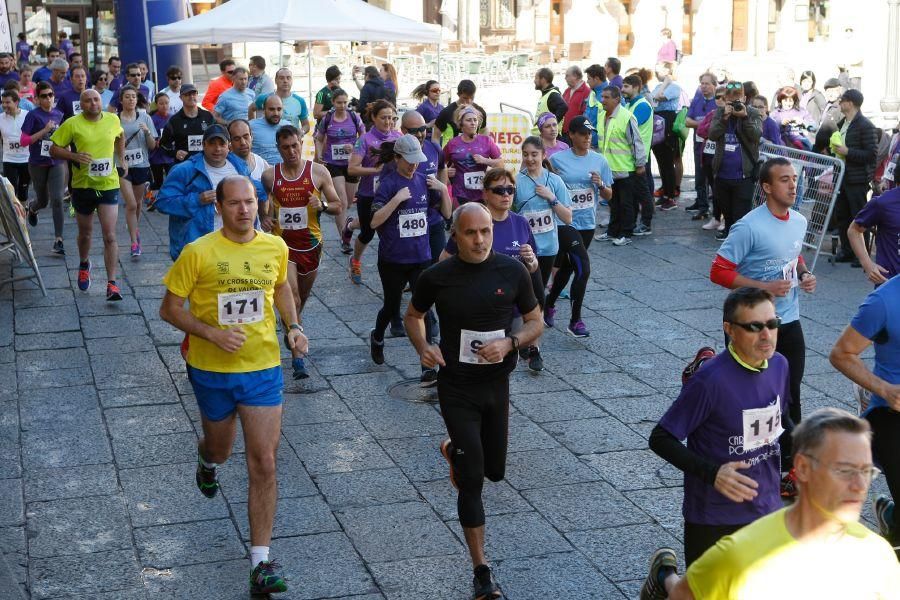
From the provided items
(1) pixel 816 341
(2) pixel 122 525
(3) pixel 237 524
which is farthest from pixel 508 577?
(1) pixel 816 341

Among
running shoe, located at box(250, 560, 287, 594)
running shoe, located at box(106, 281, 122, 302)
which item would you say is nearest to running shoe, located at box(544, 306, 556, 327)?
running shoe, located at box(106, 281, 122, 302)

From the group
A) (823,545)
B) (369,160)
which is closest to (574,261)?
(369,160)

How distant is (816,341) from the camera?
32.1 ft

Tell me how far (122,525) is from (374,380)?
9.38ft

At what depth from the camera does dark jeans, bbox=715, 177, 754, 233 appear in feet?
43.1

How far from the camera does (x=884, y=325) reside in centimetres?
509

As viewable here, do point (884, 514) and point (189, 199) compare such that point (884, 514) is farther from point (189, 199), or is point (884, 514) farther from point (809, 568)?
point (189, 199)

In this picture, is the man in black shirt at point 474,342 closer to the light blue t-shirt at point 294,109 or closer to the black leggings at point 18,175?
the light blue t-shirt at point 294,109

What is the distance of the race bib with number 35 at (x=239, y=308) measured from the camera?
567 cm

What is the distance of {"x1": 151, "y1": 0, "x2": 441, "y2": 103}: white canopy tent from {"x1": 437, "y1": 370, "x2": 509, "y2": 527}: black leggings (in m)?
11.8

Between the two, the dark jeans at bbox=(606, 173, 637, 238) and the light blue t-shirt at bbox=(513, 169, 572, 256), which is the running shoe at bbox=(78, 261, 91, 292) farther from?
the dark jeans at bbox=(606, 173, 637, 238)

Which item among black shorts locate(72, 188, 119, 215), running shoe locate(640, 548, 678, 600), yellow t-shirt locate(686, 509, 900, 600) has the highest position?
black shorts locate(72, 188, 119, 215)

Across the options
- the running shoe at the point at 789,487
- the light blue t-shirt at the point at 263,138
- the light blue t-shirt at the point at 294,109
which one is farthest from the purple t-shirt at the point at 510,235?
the light blue t-shirt at the point at 294,109

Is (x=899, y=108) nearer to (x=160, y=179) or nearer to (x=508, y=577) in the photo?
(x=160, y=179)
